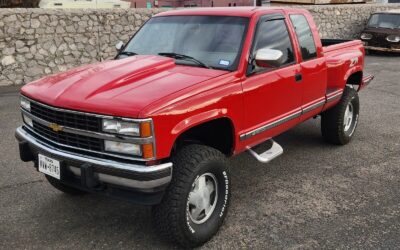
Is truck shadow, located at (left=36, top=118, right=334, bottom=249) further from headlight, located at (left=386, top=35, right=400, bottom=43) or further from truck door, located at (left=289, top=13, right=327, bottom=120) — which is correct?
headlight, located at (left=386, top=35, right=400, bottom=43)

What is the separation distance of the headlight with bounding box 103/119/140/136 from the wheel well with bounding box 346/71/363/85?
164 inches

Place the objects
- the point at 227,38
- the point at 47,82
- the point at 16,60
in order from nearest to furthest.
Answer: the point at 47,82 < the point at 227,38 < the point at 16,60

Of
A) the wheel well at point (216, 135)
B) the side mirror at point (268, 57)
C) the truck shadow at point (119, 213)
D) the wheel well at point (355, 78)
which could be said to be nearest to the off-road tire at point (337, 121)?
the wheel well at point (355, 78)

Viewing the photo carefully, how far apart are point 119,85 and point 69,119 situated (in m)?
0.45

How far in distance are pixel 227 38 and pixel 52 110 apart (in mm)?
1676

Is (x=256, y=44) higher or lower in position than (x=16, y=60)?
higher

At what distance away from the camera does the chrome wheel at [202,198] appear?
3.35m

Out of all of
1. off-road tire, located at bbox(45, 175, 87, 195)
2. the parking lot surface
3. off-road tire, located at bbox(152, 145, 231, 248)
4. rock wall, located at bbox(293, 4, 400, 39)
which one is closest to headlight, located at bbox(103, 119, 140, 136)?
off-road tire, located at bbox(152, 145, 231, 248)

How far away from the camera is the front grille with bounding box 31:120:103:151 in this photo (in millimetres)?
3080

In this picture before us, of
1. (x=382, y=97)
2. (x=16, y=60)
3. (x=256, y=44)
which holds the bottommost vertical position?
(x=382, y=97)

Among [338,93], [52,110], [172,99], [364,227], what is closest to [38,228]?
[52,110]

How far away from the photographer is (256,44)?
3.98m

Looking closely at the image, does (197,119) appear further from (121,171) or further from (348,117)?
(348,117)

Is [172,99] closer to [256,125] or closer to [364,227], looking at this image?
[256,125]
